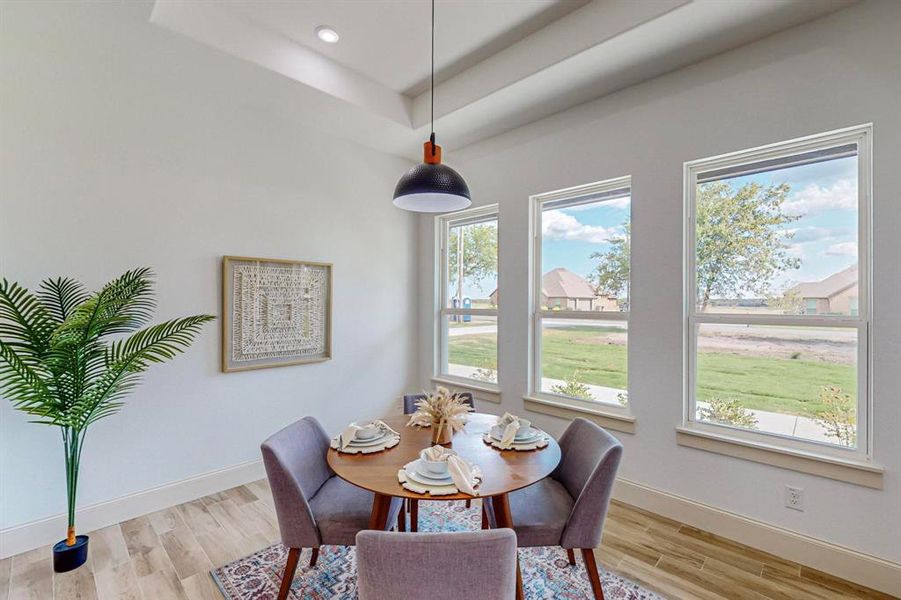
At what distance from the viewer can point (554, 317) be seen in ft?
10.7

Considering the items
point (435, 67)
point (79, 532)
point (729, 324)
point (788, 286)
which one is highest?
point (435, 67)

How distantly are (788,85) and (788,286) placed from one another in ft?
3.62

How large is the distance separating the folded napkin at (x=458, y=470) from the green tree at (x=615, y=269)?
190 centimetres

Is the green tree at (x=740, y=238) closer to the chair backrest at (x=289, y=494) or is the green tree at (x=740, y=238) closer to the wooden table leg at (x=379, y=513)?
the wooden table leg at (x=379, y=513)

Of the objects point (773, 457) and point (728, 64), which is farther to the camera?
point (728, 64)

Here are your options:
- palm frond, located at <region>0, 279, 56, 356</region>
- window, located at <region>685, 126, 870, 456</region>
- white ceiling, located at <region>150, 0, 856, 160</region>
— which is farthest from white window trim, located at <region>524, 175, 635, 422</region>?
palm frond, located at <region>0, 279, 56, 356</region>

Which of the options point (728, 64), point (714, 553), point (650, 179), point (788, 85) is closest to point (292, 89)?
point (650, 179)

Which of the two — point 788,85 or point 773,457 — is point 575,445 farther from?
point 788,85

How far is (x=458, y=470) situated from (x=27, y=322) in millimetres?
2255

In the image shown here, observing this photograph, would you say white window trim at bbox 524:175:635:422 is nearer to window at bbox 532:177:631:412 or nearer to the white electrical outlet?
window at bbox 532:177:631:412

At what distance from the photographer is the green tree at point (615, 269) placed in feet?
9.50

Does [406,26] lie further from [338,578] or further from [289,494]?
[338,578]

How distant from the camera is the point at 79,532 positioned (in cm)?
240

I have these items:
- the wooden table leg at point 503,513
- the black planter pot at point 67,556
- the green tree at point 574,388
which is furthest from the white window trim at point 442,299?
the black planter pot at point 67,556
